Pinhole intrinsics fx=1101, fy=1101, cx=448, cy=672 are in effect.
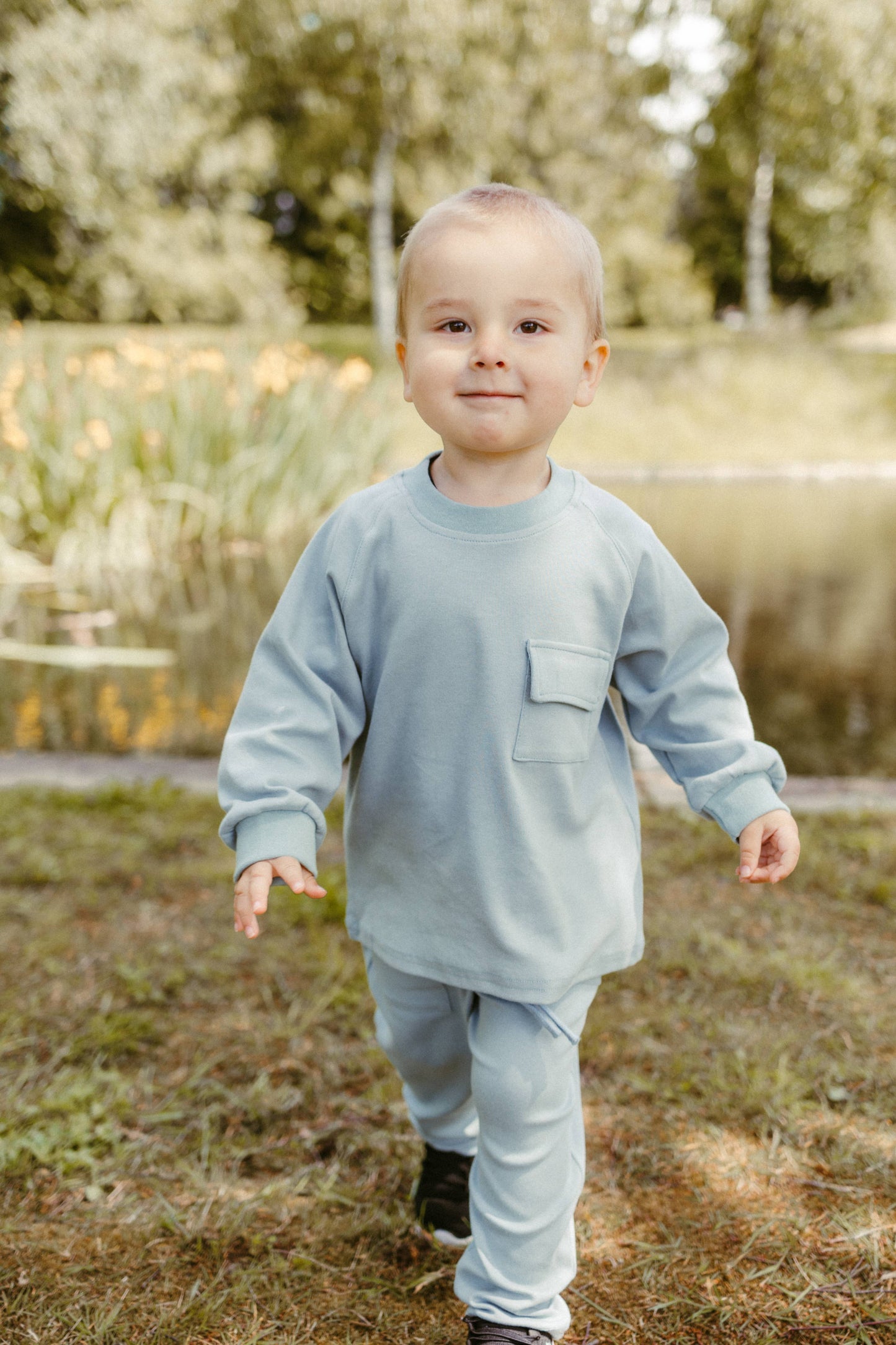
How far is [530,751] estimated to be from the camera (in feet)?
4.44

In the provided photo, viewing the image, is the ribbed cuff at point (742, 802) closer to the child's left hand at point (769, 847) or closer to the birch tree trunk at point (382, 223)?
the child's left hand at point (769, 847)

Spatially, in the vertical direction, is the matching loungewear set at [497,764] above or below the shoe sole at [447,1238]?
above

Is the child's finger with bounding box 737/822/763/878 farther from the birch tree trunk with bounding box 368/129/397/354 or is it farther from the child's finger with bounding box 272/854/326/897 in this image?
the birch tree trunk with bounding box 368/129/397/354

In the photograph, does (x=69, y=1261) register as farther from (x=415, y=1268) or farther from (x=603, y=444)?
(x=603, y=444)

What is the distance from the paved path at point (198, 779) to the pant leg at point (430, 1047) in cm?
154

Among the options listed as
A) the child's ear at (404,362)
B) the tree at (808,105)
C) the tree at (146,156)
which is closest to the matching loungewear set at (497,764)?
the child's ear at (404,362)

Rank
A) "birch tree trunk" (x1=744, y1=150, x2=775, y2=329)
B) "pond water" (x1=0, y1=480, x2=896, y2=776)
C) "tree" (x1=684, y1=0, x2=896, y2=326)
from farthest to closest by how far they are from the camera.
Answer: "birch tree trunk" (x1=744, y1=150, x2=775, y2=329)
"tree" (x1=684, y1=0, x2=896, y2=326)
"pond water" (x1=0, y1=480, x2=896, y2=776)

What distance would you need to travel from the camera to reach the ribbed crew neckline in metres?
1.37

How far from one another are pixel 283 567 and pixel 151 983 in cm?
389

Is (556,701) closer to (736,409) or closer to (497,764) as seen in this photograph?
(497,764)

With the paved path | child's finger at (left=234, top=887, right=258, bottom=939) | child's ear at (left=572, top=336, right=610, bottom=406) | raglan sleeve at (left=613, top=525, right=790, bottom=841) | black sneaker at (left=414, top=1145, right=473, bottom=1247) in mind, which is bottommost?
the paved path

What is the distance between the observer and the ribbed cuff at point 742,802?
1412 millimetres

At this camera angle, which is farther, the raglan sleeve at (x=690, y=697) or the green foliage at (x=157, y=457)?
the green foliage at (x=157, y=457)

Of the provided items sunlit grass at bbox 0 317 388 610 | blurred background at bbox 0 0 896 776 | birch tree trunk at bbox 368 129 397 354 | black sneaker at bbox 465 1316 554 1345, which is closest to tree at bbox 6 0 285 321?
blurred background at bbox 0 0 896 776
